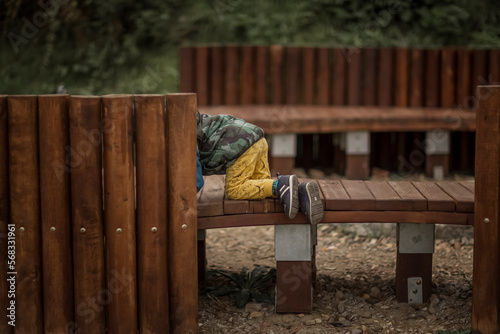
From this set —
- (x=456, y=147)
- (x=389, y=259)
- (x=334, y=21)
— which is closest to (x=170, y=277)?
(x=389, y=259)

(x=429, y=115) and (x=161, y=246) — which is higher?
(x=429, y=115)

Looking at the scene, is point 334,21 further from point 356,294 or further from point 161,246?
point 161,246

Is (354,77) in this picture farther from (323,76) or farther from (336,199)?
(336,199)

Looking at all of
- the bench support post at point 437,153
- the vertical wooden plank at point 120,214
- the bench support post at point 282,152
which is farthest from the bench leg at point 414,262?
the bench support post at point 437,153

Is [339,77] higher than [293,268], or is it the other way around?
[339,77]

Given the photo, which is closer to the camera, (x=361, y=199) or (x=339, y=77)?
(x=361, y=199)

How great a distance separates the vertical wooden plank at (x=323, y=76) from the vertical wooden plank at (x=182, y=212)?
4200mm

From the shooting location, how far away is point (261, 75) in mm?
7367

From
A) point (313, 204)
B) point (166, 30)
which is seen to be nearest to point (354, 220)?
point (313, 204)

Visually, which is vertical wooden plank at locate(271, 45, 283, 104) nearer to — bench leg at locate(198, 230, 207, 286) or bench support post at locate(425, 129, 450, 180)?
bench support post at locate(425, 129, 450, 180)

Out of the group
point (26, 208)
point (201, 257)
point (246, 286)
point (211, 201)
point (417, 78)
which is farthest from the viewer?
point (417, 78)

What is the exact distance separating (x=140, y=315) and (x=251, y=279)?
954 mm

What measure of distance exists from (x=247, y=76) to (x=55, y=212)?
4350 millimetres

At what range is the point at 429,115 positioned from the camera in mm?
6641
